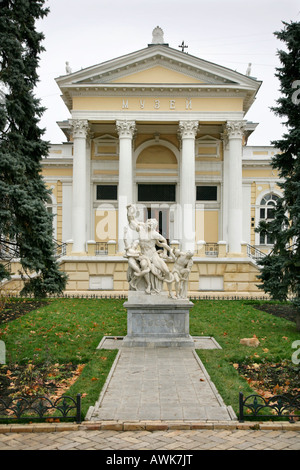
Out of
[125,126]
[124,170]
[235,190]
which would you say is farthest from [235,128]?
[124,170]

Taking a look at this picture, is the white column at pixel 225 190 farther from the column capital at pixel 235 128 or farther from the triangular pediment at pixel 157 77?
the triangular pediment at pixel 157 77

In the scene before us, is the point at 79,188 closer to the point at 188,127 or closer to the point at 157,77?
the point at 188,127

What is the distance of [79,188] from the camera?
97.5 feet

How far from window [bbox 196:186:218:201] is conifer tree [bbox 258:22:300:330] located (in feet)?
56.8

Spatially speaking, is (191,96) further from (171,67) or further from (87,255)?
(87,255)

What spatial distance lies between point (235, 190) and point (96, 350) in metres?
19.0

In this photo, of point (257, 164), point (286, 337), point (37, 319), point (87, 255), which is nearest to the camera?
point (286, 337)

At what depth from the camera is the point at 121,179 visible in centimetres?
2981

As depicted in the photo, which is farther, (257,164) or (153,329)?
(257,164)

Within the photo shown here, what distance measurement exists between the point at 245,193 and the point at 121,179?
461 inches

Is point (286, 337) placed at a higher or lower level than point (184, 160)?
lower

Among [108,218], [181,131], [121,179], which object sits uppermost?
[181,131]

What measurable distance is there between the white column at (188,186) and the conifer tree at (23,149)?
52.6 ft

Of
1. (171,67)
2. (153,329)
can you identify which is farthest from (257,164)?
(153,329)
